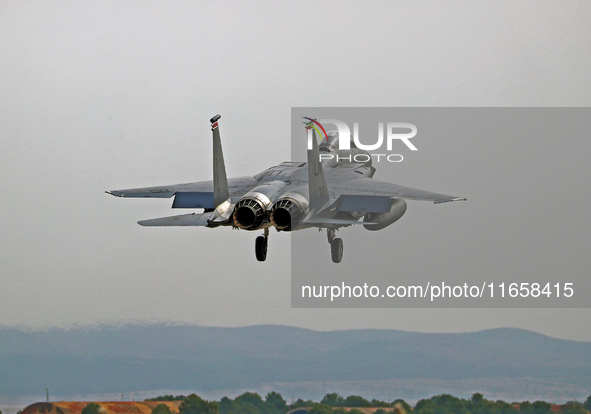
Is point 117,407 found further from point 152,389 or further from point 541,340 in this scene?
point 541,340

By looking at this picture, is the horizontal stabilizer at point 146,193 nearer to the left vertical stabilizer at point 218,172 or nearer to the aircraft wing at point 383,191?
the left vertical stabilizer at point 218,172

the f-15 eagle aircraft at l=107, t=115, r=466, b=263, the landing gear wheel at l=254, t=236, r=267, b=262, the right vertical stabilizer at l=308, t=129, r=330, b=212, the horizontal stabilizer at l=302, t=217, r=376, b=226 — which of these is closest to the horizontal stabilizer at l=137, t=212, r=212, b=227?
the f-15 eagle aircraft at l=107, t=115, r=466, b=263

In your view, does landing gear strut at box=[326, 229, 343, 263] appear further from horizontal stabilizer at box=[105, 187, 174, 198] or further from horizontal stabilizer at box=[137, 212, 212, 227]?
horizontal stabilizer at box=[137, 212, 212, 227]

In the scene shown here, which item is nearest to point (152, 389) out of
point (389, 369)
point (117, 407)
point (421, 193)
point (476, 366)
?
point (117, 407)

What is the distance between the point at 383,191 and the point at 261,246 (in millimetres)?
4531

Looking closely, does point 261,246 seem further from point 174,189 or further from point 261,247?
point 174,189

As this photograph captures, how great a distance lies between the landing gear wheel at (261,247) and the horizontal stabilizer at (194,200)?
310cm

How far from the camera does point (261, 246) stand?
110 ft

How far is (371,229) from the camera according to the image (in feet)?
116

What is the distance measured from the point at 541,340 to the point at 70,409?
24961 mm

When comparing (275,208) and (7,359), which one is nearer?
(275,208)

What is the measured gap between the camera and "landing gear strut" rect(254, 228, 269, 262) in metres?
33.6

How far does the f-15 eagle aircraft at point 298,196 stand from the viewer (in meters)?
31.9

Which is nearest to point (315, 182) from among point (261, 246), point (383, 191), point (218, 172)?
point (261, 246)
